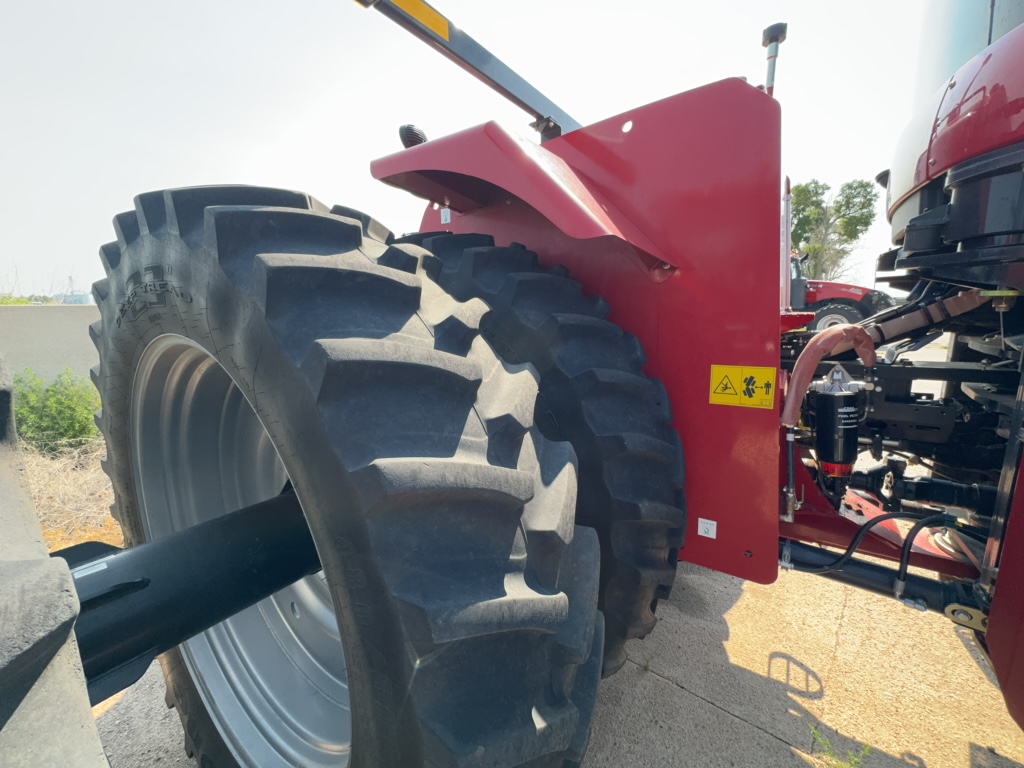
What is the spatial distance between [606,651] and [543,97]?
2069mm

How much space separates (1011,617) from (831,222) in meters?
30.1

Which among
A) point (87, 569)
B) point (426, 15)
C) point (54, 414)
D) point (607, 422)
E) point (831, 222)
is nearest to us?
point (87, 569)

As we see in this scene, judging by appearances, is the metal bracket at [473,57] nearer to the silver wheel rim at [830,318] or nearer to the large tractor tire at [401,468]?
the large tractor tire at [401,468]

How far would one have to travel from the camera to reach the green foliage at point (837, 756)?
152 cm

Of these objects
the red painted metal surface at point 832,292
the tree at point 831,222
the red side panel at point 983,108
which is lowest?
the red painted metal surface at point 832,292

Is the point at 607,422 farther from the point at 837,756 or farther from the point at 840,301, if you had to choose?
the point at 840,301

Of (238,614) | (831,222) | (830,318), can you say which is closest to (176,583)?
(238,614)

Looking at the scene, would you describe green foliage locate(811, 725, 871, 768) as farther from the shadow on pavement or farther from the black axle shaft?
the black axle shaft

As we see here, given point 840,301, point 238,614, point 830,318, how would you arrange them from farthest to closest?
point 840,301
point 830,318
point 238,614

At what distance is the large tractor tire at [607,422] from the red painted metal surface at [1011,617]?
714 millimetres

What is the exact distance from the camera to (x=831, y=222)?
26141 mm

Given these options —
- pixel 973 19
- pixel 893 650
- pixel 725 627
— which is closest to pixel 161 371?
pixel 725 627

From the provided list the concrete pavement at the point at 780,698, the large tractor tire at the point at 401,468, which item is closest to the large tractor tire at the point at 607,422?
the large tractor tire at the point at 401,468

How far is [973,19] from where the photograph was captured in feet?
4.88
